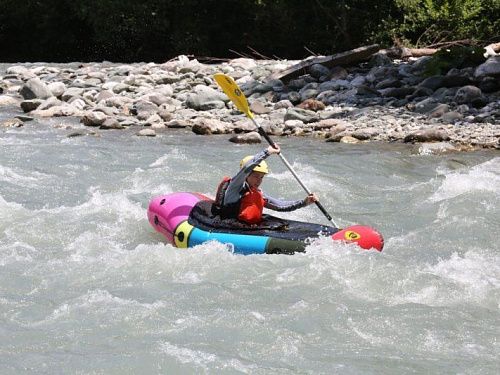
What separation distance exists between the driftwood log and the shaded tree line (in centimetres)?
339

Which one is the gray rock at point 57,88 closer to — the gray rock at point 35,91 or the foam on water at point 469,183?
the gray rock at point 35,91

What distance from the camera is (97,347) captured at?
448cm

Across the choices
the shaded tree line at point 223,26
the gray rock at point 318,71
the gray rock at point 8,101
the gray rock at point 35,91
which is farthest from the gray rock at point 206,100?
the shaded tree line at point 223,26

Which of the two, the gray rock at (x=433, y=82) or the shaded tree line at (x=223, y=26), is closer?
the gray rock at (x=433, y=82)

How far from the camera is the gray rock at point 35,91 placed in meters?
14.5

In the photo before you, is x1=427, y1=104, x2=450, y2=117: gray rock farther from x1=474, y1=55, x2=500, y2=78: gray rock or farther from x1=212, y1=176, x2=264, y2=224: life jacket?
x1=212, y1=176, x2=264, y2=224: life jacket

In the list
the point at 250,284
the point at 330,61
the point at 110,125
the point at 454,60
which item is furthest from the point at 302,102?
the point at 250,284

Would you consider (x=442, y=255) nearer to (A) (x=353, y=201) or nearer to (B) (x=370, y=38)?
(A) (x=353, y=201)

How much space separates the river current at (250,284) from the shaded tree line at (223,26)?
10634mm

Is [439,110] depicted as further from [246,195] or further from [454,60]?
[246,195]

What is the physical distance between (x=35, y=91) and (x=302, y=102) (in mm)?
4642

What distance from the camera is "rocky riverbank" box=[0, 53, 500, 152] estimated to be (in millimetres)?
11195

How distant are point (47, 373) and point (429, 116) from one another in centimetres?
841

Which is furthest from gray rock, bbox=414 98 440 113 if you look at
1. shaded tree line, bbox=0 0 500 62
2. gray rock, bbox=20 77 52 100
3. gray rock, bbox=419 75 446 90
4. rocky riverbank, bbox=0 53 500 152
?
gray rock, bbox=20 77 52 100
